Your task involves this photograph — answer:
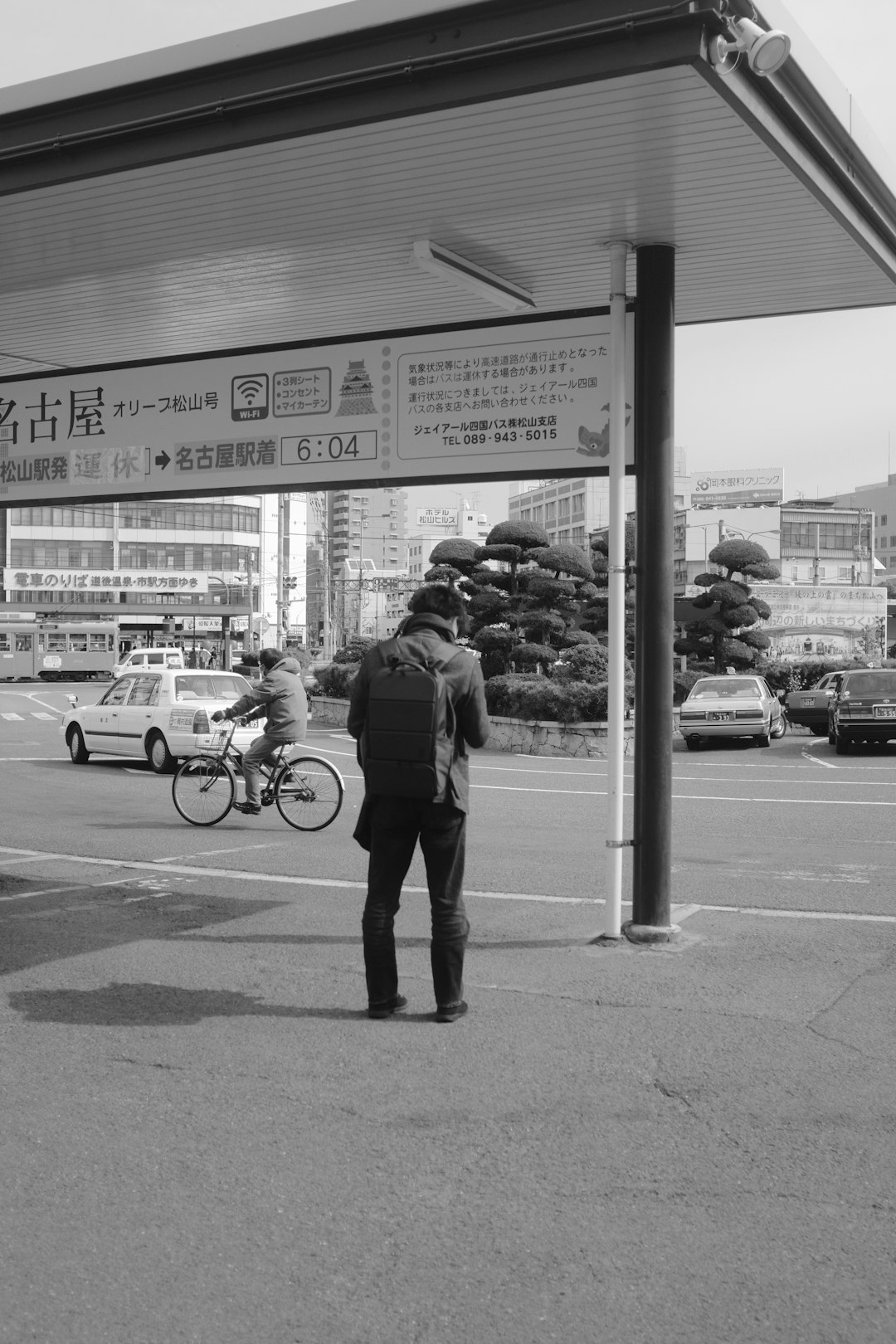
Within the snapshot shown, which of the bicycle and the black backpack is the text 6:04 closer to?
the black backpack

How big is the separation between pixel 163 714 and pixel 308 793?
23.8 feet

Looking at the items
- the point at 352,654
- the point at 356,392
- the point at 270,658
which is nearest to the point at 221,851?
the point at 270,658

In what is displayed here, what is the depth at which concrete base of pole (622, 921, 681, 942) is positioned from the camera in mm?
7008

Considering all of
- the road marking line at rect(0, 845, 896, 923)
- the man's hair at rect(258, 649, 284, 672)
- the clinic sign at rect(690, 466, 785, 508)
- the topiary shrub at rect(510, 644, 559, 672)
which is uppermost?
the clinic sign at rect(690, 466, 785, 508)

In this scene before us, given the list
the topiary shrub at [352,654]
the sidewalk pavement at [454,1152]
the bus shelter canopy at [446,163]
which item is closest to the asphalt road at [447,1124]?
the sidewalk pavement at [454,1152]

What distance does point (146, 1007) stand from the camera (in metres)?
5.76

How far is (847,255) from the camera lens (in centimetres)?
712

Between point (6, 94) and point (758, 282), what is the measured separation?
4383mm

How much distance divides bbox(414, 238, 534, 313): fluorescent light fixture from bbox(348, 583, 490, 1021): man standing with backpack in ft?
8.94

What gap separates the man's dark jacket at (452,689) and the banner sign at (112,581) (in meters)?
92.6

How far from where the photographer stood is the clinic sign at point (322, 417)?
7.53m

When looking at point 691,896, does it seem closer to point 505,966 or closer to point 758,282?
point 505,966

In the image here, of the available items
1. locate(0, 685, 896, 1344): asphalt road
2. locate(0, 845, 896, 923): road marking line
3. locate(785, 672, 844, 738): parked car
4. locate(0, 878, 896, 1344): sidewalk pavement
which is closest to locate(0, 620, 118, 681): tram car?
locate(785, 672, 844, 738): parked car

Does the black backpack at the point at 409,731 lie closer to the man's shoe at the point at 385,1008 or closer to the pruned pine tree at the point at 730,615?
the man's shoe at the point at 385,1008
